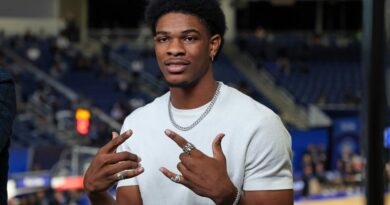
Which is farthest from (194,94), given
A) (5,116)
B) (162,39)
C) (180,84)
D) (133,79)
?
(133,79)

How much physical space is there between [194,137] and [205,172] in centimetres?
28

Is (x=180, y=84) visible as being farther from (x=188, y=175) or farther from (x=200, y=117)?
Result: (x=188, y=175)

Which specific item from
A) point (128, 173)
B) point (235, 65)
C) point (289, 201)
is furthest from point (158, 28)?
point (235, 65)

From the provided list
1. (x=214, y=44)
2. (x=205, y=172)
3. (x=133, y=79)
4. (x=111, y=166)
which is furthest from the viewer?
(x=133, y=79)

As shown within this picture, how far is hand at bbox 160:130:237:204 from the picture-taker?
189cm

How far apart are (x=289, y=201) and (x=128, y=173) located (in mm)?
403

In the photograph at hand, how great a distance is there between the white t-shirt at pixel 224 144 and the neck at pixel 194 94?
2 centimetres

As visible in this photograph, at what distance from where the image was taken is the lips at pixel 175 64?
2.14 meters

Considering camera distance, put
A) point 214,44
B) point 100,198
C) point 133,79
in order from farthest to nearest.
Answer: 1. point 133,79
2. point 214,44
3. point 100,198

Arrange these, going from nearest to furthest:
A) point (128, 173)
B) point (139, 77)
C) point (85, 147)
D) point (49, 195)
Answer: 1. point (128, 173)
2. point (49, 195)
3. point (85, 147)
4. point (139, 77)

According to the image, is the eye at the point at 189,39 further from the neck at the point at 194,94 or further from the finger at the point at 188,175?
the finger at the point at 188,175

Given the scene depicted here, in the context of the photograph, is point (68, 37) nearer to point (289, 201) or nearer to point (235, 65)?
point (235, 65)

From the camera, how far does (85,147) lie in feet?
51.4

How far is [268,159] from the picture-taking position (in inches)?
81.3
